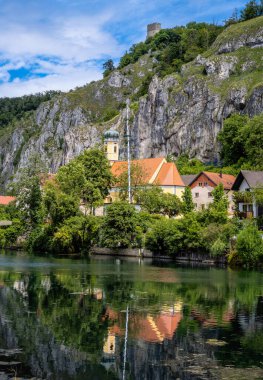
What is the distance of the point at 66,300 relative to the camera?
35625 mm

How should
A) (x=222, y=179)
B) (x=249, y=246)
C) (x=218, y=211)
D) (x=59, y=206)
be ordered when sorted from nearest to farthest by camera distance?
(x=249, y=246)
(x=218, y=211)
(x=59, y=206)
(x=222, y=179)

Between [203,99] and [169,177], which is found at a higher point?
[203,99]

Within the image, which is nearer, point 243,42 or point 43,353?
point 43,353

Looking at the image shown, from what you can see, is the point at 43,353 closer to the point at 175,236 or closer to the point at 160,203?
the point at 175,236

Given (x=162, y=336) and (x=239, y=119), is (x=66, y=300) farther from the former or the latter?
(x=239, y=119)

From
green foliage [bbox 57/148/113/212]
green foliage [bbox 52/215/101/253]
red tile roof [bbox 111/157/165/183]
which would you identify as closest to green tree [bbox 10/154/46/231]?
green foliage [bbox 57/148/113/212]

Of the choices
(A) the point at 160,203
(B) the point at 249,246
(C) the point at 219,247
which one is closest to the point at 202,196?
(A) the point at 160,203

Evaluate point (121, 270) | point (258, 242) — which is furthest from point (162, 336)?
point (258, 242)

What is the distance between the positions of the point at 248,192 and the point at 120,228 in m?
19.2

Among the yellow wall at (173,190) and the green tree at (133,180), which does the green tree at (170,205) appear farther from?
the yellow wall at (173,190)

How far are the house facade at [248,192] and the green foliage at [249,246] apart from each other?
38.7ft

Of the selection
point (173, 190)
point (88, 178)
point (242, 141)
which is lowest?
point (173, 190)

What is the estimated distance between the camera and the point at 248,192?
251ft

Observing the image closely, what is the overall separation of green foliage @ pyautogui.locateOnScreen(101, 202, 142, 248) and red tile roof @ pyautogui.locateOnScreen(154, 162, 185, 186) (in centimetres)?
2381
